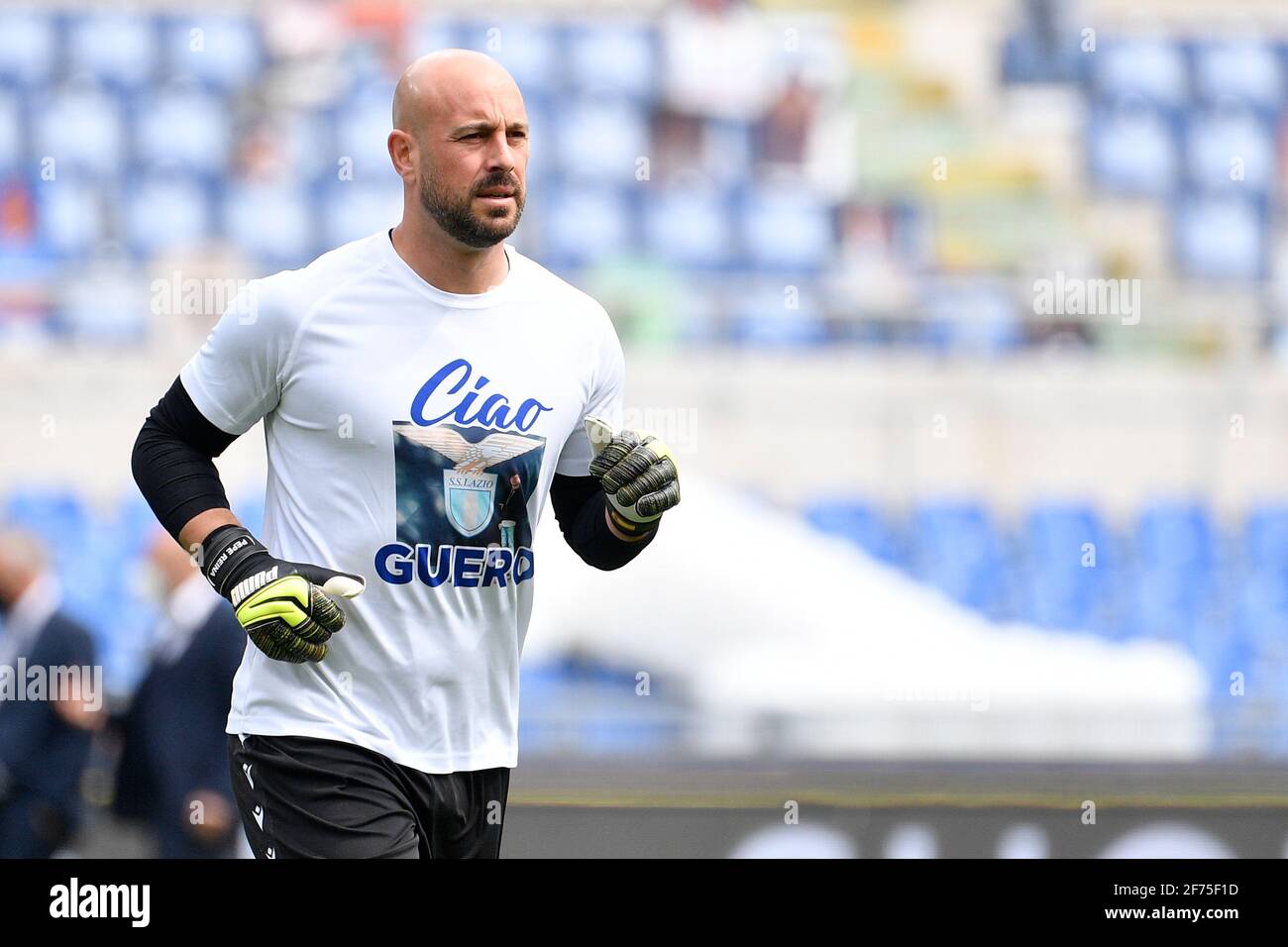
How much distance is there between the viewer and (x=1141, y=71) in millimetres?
16359

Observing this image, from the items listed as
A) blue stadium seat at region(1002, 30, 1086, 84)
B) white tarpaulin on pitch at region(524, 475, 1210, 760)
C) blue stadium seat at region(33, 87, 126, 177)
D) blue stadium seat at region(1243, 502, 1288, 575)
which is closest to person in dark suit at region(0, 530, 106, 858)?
white tarpaulin on pitch at region(524, 475, 1210, 760)

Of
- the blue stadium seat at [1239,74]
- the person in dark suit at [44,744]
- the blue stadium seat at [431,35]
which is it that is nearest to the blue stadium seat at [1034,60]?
the blue stadium seat at [1239,74]

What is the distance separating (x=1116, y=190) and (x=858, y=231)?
7.77 ft

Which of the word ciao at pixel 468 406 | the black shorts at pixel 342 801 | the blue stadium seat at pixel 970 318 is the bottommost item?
the black shorts at pixel 342 801

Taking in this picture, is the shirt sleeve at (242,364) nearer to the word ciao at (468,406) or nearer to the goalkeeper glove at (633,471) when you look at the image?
the word ciao at (468,406)

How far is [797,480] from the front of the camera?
1168cm

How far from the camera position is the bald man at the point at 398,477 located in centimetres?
340

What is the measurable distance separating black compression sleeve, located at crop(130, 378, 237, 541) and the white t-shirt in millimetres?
54

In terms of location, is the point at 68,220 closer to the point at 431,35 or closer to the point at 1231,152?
the point at 431,35

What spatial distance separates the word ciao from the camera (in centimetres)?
345

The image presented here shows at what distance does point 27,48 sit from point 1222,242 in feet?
32.4

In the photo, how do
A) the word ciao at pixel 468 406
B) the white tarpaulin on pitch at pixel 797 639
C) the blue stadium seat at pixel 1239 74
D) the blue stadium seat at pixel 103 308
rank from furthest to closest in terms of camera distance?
the blue stadium seat at pixel 1239 74
the blue stadium seat at pixel 103 308
the white tarpaulin on pitch at pixel 797 639
the word ciao at pixel 468 406

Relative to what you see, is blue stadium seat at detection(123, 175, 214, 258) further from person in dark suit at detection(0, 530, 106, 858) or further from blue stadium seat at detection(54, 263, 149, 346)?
person in dark suit at detection(0, 530, 106, 858)
